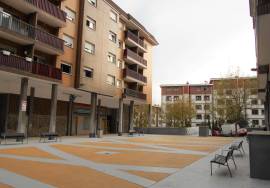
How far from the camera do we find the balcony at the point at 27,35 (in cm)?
2155

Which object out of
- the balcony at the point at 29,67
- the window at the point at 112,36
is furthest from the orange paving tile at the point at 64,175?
the window at the point at 112,36

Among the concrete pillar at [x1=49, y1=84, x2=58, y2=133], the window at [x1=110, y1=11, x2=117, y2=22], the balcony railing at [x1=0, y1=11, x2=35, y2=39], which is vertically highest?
the window at [x1=110, y1=11, x2=117, y2=22]

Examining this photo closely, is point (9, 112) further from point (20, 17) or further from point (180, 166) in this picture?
point (180, 166)

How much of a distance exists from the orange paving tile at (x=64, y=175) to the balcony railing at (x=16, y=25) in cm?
1330

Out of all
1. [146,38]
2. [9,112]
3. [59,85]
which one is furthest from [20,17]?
[146,38]

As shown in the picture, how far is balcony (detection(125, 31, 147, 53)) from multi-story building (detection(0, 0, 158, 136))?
139mm

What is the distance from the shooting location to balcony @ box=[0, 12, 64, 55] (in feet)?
70.7

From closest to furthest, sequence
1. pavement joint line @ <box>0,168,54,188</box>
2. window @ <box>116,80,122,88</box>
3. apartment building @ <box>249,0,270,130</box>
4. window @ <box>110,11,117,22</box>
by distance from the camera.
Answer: pavement joint line @ <box>0,168,54,188</box> < apartment building @ <box>249,0,270,130</box> < window @ <box>110,11,117,22</box> < window @ <box>116,80,122,88</box>

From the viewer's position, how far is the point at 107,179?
28.7 ft

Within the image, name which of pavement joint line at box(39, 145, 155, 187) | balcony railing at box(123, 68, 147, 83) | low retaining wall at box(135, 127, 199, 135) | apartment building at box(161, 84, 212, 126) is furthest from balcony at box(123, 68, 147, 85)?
apartment building at box(161, 84, 212, 126)

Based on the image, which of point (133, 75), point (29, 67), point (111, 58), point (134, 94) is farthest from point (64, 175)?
point (133, 75)

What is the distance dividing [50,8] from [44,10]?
0.84 meters

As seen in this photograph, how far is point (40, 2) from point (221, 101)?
3787 cm

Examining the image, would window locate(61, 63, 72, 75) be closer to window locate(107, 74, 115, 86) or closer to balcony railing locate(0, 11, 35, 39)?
balcony railing locate(0, 11, 35, 39)
